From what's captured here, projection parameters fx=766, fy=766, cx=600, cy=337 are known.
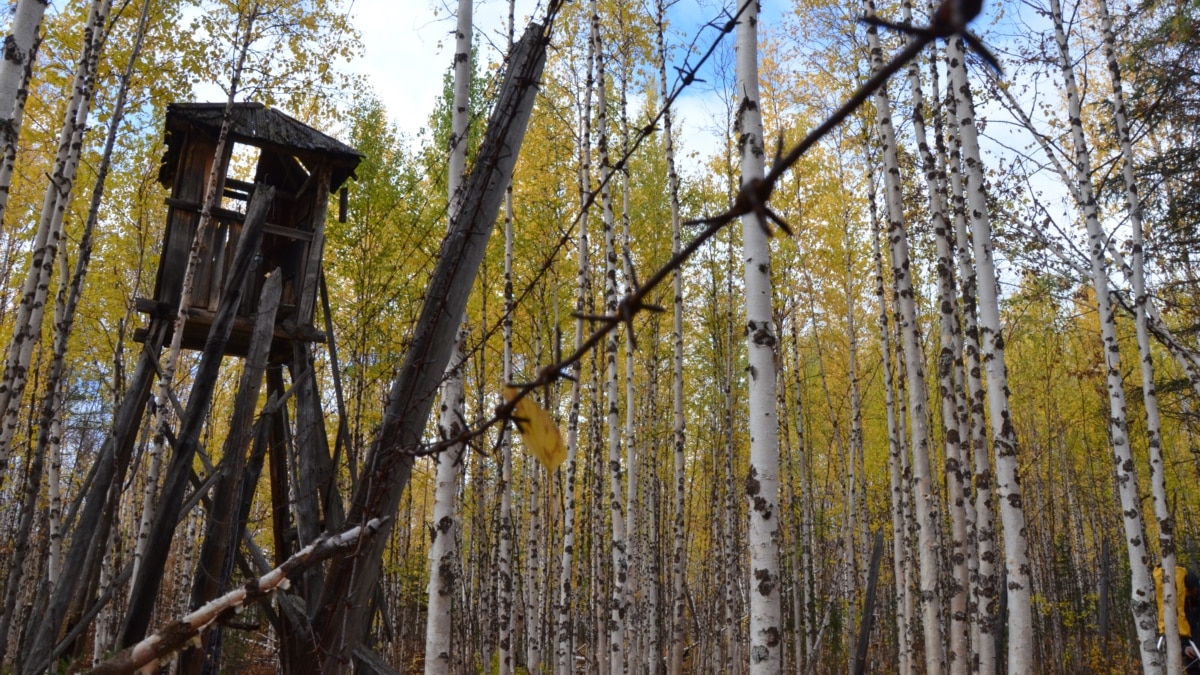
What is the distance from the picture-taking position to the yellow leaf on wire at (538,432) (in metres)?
0.74

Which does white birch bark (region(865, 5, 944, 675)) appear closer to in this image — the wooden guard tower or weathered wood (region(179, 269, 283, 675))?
the wooden guard tower

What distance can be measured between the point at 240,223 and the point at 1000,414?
6959 millimetres

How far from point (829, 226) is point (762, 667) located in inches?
469

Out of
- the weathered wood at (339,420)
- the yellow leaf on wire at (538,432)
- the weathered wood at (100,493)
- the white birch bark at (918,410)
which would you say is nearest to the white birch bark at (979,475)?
the white birch bark at (918,410)

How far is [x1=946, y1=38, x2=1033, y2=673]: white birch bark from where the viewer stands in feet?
21.6

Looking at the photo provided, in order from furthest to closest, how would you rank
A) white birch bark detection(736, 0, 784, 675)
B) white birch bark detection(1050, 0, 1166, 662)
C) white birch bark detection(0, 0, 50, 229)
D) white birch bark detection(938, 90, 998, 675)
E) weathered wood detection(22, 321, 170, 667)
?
1. white birch bark detection(1050, 0, 1166, 662)
2. white birch bark detection(938, 90, 998, 675)
3. white birch bark detection(736, 0, 784, 675)
4. weathered wood detection(22, 321, 170, 667)
5. white birch bark detection(0, 0, 50, 229)

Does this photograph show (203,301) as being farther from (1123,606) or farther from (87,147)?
(1123,606)

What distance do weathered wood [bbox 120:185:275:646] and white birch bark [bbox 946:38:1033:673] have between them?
572cm

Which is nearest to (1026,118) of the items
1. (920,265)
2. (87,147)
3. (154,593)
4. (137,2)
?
(920,265)

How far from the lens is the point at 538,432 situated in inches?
29.5

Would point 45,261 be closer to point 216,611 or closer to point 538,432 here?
point 216,611

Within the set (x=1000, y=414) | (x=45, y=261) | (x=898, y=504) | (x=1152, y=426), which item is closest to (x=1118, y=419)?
(x=1152, y=426)

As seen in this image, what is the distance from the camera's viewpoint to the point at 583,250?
9203 mm

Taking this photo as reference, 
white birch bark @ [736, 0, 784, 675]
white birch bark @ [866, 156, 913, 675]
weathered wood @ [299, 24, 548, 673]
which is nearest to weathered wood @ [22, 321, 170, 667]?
weathered wood @ [299, 24, 548, 673]
